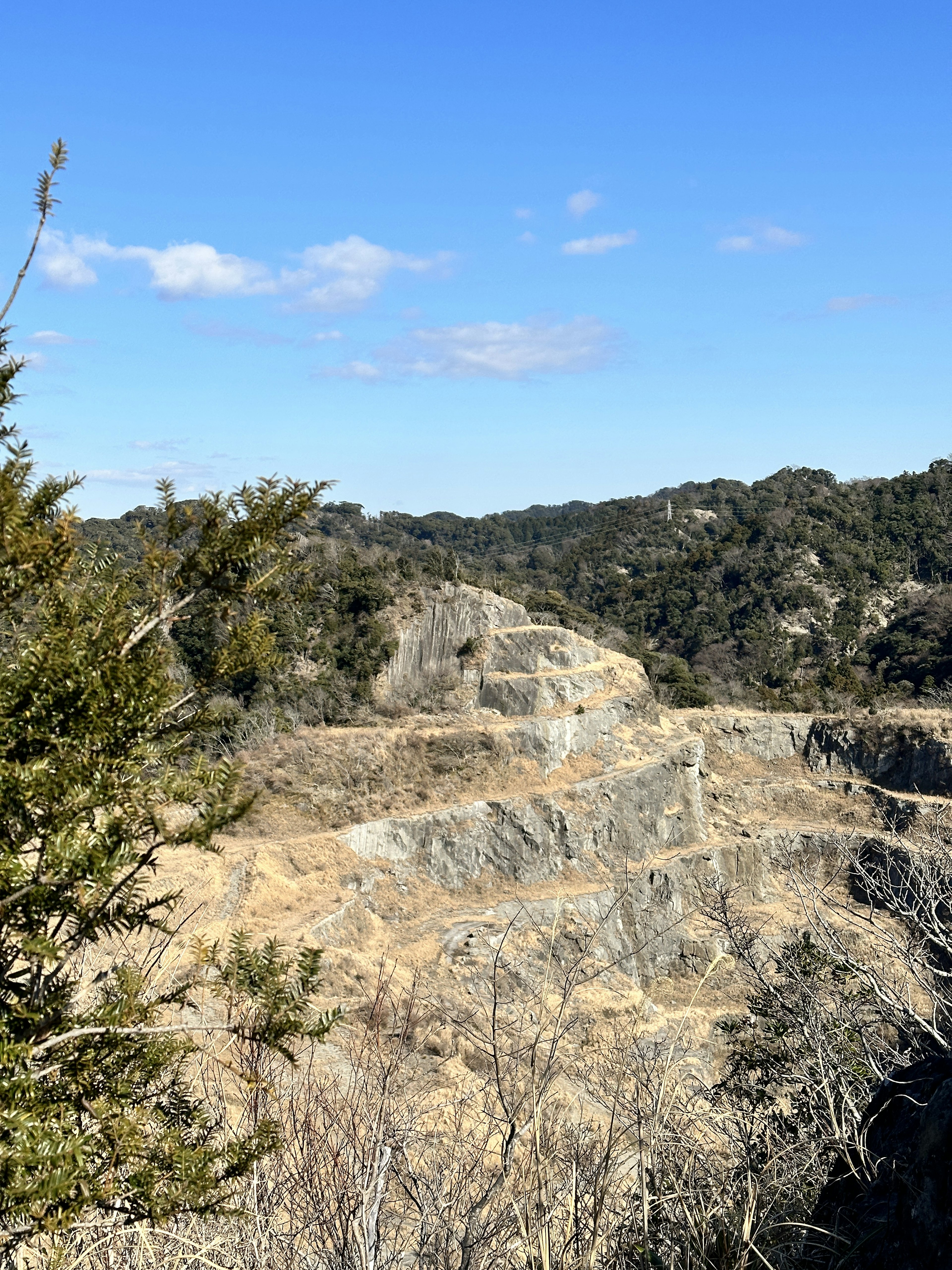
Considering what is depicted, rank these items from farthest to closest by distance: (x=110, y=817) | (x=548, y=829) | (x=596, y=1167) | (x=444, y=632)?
(x=444, y=632)
(x=548, y=829)
(x=596, y=1167)
(x=110, y=817)

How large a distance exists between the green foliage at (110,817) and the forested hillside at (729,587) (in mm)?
19697

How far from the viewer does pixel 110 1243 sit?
361 cm

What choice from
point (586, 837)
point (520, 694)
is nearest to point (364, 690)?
point (520, 694)

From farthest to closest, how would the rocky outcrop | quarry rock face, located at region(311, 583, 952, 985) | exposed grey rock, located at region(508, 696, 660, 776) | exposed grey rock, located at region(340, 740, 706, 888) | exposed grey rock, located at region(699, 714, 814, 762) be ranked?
exposed grey rock, located at region(699, 714, 814, 762), the rocky outcrop, exposed grey rock, located at region(508, 696, 660, 776), quarry rock face, located at region(311, 583, 952, 985), exposed grey rock, located at region(340, 740, 706, 888)

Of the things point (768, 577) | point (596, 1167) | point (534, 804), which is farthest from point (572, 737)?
point (768, 577)

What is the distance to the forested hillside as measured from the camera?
29953 millimetres

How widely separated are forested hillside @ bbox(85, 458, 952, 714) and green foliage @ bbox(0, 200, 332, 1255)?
19.7 meters

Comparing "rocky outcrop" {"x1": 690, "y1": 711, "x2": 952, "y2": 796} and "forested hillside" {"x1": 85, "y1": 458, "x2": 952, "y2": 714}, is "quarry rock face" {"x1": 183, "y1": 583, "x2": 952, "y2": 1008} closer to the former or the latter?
"rocky outcrop" {"x1": 690, "y1": 711, "x2": 952, "y2": 796}

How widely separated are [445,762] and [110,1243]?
62.7 ft

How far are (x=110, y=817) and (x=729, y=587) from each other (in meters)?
47.8

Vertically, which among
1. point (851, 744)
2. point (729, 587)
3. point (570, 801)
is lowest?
point (570, 801)

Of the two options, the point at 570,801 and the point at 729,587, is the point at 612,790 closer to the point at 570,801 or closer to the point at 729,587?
the point at 570,801

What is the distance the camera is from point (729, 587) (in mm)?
48062

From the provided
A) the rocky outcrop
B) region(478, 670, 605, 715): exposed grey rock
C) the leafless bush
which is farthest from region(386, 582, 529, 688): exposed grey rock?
the leafless bush
